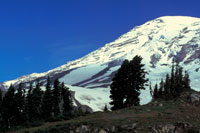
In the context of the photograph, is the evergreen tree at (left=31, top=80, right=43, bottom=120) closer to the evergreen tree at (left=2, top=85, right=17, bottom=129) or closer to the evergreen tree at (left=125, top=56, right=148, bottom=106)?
the evergreen tree at (left=2, top=85, right=17, bottom=129)

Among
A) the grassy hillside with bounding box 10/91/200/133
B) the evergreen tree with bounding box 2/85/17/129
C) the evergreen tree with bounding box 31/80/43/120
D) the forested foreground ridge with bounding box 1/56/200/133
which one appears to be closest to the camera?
the grassy hillside with bounding box 10/91/200/133

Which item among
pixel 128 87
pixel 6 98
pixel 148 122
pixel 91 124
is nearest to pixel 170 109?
pixel 148 122

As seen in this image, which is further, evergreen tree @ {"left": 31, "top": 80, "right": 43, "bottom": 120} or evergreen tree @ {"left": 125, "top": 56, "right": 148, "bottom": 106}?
evergreen tree @ {"left": 31, "top": 80, "right": 43, "bottom": 120}

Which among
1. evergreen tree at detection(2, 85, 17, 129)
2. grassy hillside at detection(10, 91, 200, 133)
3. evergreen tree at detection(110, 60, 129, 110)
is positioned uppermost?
evergreen tree at detection(110, 60, 129, 110)

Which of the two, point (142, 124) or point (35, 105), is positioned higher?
point (35, 105)

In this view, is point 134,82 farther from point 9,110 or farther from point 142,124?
point 142,124

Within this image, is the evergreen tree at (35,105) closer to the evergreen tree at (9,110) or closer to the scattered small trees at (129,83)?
the evergreen tree at (9,110)

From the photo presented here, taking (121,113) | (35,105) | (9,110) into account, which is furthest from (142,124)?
(9,110)

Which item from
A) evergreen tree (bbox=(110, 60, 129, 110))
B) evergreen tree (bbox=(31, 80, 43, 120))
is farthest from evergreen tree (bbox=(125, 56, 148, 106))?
evergreen tree (bbox=(31, 80, 43, 120))

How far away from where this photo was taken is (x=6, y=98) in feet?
205

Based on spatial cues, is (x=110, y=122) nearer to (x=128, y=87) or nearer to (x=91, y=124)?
(x=91, y=124)

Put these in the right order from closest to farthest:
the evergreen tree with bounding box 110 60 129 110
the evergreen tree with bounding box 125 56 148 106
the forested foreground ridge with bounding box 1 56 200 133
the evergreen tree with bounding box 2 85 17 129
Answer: the forested foreground ridge with bounding box 1 56 200 133 < the evergreen tree with bounding box 125 56 148 106 < the evergreen tree with bounding box 110 60 129 110 < the evergreen tree with bounding box 2 85 17 129

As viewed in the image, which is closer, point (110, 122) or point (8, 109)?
point (110, 122)

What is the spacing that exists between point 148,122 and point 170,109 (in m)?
8.98
